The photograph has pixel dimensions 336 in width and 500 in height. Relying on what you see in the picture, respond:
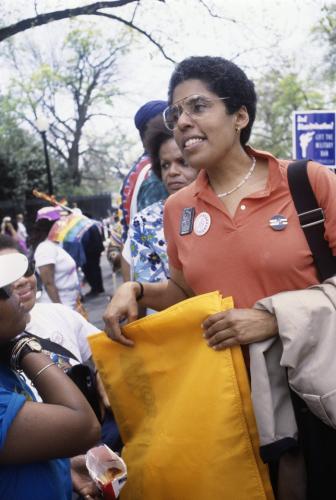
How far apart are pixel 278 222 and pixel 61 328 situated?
1495 mm

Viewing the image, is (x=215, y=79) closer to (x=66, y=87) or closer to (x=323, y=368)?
(x=323, y=368)

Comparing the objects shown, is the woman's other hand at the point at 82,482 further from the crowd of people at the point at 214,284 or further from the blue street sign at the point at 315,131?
the blue street sign at the point at 315,131

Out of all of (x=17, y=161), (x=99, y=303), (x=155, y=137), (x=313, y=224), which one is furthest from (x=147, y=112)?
(x=17, y=161)

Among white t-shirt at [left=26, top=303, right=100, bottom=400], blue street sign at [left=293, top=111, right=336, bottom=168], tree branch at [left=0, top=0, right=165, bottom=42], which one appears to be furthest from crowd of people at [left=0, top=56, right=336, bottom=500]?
tree branch at [left=0, top=0, right=165, bottom=42]

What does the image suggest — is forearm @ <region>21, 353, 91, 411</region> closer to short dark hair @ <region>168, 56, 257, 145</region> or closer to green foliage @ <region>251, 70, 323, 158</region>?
short dark hair @ <region>168, 56, 257, 145</region>

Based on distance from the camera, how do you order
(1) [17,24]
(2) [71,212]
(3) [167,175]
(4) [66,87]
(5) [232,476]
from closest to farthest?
(5) [232,476]
(3) [167,175]
(2) [71,212]
(1) [17,24]
(4) [66,87]

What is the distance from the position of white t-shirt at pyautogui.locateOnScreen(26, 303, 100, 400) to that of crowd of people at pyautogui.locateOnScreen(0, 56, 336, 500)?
579mm

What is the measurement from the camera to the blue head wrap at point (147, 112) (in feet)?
9.70

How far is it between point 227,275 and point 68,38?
113 feet

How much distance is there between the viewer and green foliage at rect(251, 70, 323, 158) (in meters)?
37.9

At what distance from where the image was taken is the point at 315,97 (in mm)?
39781

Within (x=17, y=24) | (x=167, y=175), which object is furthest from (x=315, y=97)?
(x=167, y=175)

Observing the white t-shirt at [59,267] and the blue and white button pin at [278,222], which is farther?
the white t-shirt at [59,267]

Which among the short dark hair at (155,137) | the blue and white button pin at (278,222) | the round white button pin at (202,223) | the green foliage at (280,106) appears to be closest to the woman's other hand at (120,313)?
the round white button pin at (202,223)
